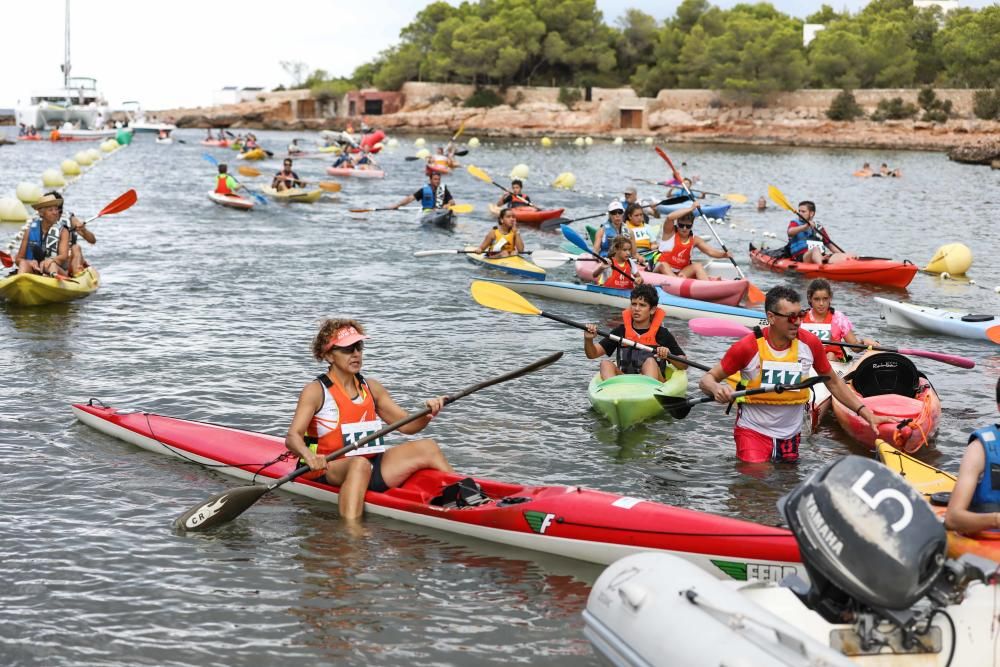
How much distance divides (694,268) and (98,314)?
7.26 m

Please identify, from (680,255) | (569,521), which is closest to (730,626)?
(569,521)

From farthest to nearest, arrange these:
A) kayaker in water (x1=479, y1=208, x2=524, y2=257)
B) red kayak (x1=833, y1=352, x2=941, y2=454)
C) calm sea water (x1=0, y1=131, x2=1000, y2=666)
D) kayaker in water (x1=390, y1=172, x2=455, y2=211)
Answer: kayaker in water (x1=390, y1=172, x2=455, y2=211) → kayaker in water (x1=479, y1=208, x2=524, y2=257) → red kayak (x1=833, y1=352, x2=941, y2=454) → calm sea water (x1=0, y1=131, x2=1000, y2=666)

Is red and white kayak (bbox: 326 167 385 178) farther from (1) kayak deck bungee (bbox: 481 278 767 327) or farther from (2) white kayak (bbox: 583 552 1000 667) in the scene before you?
(2) white kayak (bbox: 583 552 1000 667)

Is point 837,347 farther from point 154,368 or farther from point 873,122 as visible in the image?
point 873,122

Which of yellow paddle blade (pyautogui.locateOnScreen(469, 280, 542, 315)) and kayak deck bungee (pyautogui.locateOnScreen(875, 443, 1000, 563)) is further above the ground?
yellow paddle blade (pyautogui.locateOnScreen(469, 280, 542, 315))

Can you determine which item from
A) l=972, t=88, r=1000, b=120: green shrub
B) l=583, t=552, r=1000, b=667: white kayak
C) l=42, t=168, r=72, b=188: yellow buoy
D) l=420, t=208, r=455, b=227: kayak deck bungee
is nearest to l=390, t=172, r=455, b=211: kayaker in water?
l=420, t=208, r=455, b=227: kayak deck bungee

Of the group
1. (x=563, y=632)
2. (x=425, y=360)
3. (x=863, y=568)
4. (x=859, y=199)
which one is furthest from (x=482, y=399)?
(x=859, y=199)

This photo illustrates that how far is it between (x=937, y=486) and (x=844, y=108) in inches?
2683

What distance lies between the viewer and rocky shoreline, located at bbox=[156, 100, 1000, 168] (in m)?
63.2

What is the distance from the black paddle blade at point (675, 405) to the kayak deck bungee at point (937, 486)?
1.47m

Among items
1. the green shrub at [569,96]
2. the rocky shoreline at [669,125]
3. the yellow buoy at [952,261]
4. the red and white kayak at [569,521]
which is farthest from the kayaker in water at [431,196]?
the green shrub at [569,96]

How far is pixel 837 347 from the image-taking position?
9.55 m

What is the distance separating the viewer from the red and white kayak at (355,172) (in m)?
33.2

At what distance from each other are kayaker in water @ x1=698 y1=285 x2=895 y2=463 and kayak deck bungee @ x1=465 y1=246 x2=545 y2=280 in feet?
24.8
